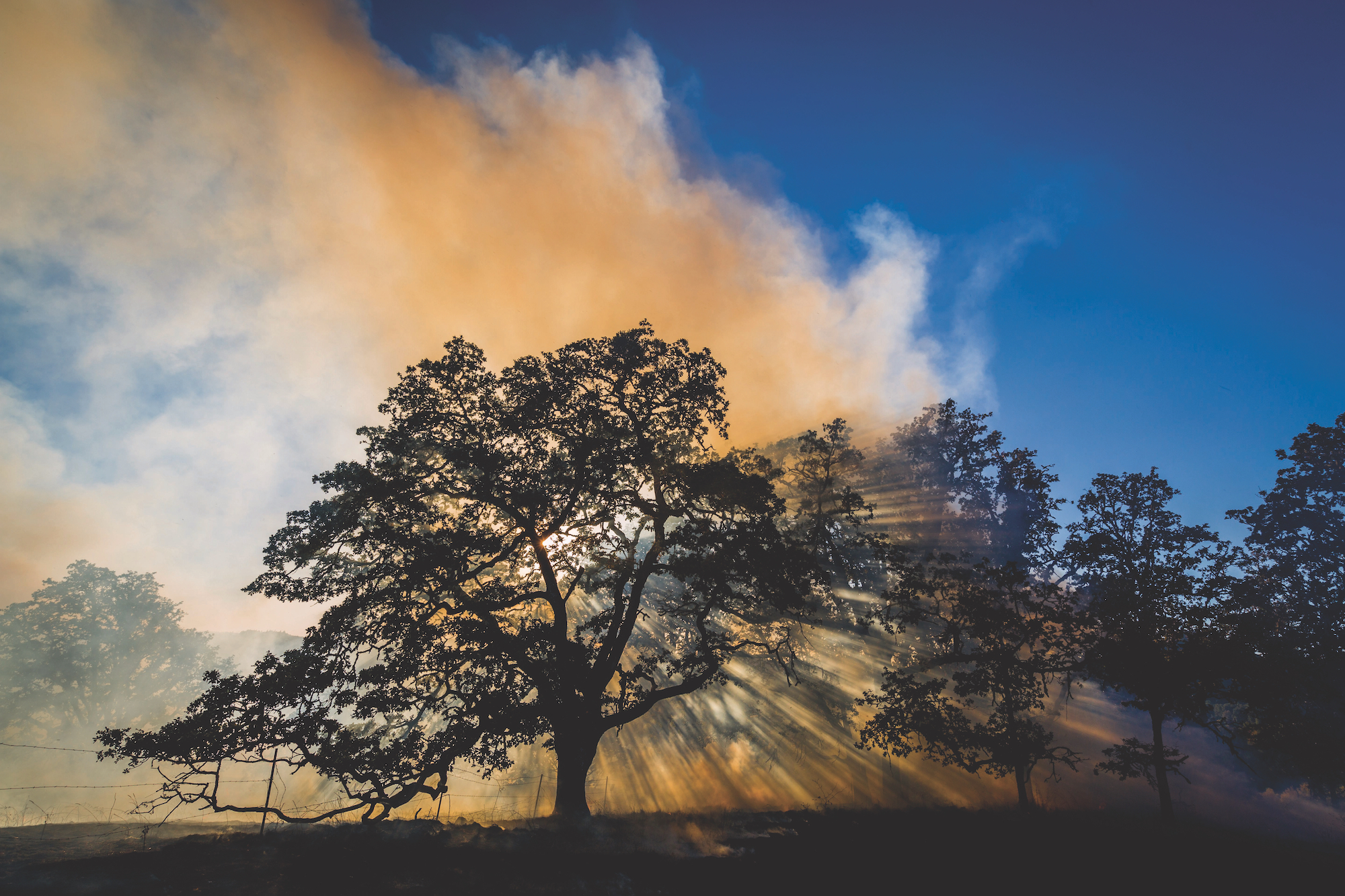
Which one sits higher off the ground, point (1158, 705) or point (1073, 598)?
point (1073, 598)

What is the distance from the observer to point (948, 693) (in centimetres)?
2870

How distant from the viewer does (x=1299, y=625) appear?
19281mm

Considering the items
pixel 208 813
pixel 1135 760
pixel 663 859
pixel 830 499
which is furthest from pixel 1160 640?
pixel 208 813

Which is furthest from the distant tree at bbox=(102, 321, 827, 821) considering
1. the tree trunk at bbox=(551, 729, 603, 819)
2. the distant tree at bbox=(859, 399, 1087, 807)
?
the distant tree at bbox=(859, 399, 1087, 807)

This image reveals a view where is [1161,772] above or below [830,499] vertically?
below

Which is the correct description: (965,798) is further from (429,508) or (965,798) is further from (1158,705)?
(429,508)

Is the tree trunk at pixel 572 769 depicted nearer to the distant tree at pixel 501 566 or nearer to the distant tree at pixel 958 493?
the distant tree at pixel 501 566

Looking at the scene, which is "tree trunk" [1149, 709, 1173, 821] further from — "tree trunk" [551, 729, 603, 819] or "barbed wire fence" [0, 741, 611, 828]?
"barbed wire fence" [0, 741, 611, 828]

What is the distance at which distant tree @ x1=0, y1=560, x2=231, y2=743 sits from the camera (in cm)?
4153

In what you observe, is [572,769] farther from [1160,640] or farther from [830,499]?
[1160,640]

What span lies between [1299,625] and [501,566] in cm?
3104

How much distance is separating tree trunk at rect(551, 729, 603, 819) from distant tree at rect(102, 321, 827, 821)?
55 mm

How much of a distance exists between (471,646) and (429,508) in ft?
13.3

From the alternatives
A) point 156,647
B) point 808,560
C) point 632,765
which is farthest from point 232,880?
point 156,647
